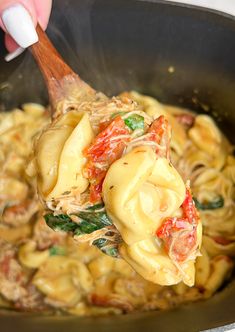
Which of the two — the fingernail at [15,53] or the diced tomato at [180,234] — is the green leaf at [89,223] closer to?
the diced tomato at [180,234]

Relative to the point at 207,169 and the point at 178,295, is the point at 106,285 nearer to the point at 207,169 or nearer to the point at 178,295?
the point at 178,295

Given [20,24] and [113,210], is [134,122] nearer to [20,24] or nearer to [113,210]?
[113,210]

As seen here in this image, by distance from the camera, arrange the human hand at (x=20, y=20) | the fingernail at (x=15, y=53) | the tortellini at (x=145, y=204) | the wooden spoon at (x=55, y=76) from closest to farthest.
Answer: the tortellini at (x=145, y=204), the human hand at (x=20, y=20), the wooden spoon at (x=55, y=76), the fingernail at (x=15, y=53)

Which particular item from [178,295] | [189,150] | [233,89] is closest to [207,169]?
[189,150]

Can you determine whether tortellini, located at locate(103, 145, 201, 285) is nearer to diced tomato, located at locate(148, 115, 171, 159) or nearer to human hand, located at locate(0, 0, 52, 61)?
diced tomato, located at locate(148, 115, 171, 159)

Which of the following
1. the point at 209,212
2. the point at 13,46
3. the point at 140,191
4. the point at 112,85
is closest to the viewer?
the point at 140,191

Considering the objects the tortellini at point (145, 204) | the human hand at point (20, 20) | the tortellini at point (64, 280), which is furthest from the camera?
the tortellini at point (64, 280)

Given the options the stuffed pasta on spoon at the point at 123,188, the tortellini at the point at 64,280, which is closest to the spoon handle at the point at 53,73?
the stuffed pasta on spoon at the point at 123,188
